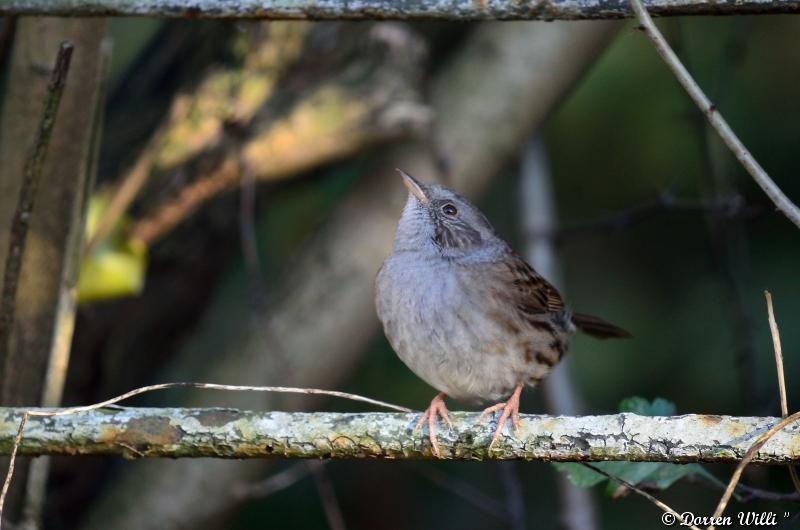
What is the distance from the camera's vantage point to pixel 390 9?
2783mm

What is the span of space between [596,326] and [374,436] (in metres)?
1.88

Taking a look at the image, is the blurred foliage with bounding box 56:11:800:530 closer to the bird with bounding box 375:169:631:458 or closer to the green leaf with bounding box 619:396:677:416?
the bird with bounding box 375:169:631:458

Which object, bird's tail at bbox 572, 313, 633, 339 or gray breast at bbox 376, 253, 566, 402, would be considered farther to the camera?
bird's tail at bbox 572, 313, 633, 339

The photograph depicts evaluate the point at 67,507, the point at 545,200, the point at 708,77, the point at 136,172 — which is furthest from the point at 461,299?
the point at 708,77

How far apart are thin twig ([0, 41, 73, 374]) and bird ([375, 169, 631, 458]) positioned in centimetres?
119

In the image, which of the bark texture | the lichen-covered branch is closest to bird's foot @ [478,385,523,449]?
the lichen-covered branch

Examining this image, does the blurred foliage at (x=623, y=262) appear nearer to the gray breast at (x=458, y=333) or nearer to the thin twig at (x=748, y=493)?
the gray breast at (x=458, y=333)

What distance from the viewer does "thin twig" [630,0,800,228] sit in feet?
7.88

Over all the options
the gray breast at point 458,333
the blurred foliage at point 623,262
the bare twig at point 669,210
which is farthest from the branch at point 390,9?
the blurred foliage at point 623,262

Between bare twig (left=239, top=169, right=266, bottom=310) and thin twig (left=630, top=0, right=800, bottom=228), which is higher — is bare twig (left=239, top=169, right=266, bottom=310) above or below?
above

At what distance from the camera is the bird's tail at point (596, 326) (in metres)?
4.05

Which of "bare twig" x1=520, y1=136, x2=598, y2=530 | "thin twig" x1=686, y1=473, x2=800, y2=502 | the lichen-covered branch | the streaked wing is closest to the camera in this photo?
the lichen-covered branch

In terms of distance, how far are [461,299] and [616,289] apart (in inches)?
111

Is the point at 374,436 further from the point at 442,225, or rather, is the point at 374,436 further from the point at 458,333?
the point at 442,225
